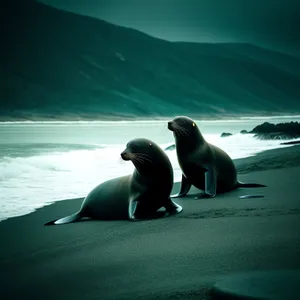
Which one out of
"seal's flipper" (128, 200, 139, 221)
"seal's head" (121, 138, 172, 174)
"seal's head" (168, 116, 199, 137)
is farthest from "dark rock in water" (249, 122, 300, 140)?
"seal's flipper" (128, 200, 139, 221)

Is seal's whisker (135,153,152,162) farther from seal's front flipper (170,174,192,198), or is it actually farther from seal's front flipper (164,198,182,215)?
seal's front flipper (170,174,192,198)

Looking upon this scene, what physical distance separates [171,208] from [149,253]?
2.03 m

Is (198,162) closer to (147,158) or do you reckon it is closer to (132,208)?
(147,158)

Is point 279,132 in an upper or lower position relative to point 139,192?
upper

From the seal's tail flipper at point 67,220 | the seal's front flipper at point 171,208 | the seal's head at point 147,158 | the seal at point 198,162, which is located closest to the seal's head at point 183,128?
the seal at point 198,162

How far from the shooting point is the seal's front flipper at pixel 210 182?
7196mm

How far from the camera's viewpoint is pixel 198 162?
24.8 ft

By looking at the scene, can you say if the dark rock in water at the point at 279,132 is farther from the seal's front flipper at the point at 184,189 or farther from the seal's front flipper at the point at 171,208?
the seal's front flipper at the point at 171,208

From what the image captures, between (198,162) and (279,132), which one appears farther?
(279,132)

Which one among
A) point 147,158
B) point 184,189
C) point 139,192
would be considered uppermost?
point 147,158

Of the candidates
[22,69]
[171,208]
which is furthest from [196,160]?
[22,69]

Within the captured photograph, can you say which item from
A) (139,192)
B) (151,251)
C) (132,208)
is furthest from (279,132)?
(151,251)

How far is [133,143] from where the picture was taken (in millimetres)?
6242

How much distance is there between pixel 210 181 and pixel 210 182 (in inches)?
0.7
